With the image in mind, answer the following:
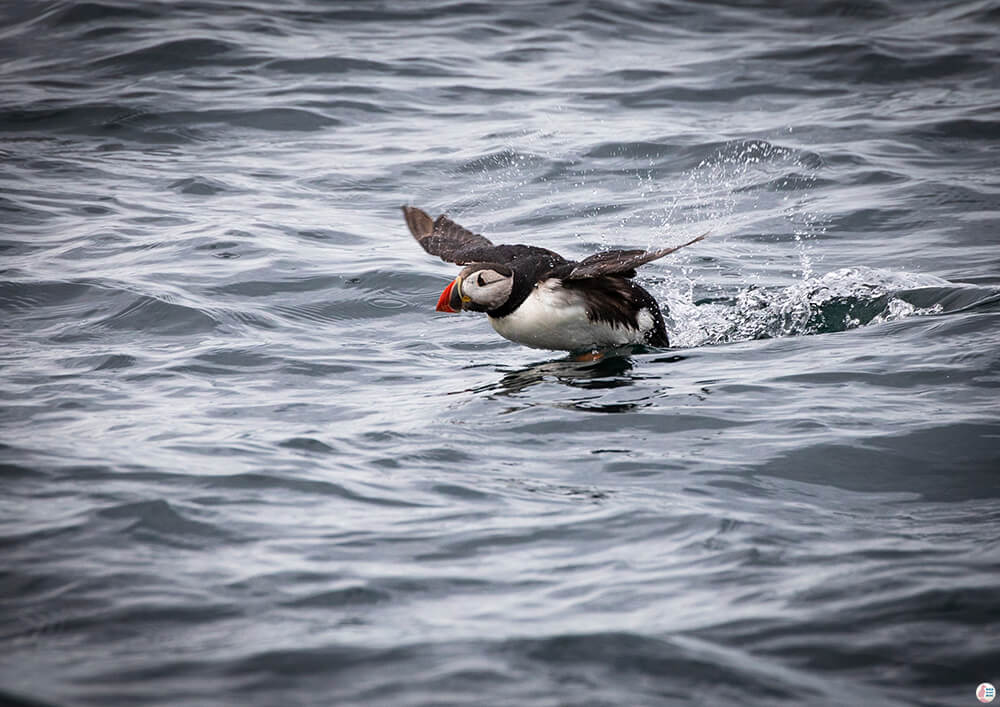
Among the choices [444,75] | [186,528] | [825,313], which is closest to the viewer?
[186,528]

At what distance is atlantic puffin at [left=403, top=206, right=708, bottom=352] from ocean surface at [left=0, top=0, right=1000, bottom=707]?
0.25 m

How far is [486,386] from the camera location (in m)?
7.20

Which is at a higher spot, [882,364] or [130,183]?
[130,183]

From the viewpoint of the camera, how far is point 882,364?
711 cm

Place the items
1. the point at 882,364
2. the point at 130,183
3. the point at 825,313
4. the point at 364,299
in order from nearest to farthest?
1. the point at 882,364
2. the point at 825,313
3. the point at 364,299
4. the point at 130,183

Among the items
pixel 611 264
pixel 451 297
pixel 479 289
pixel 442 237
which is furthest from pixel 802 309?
pixel 442 237

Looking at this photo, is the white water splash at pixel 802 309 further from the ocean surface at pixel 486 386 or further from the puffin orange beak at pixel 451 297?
the puffin orange beak at pixel 451 297

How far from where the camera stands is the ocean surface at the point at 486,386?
3.97 meters

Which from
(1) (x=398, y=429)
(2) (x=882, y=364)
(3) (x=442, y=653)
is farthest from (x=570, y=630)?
(2) (x=882, y=364)

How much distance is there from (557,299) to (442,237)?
1.66 meters

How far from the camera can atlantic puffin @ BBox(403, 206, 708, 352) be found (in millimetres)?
7426

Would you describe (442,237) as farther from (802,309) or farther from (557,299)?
(802,309)

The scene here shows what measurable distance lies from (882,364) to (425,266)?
398 centimetres

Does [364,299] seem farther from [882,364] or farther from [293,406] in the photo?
[882,364]
